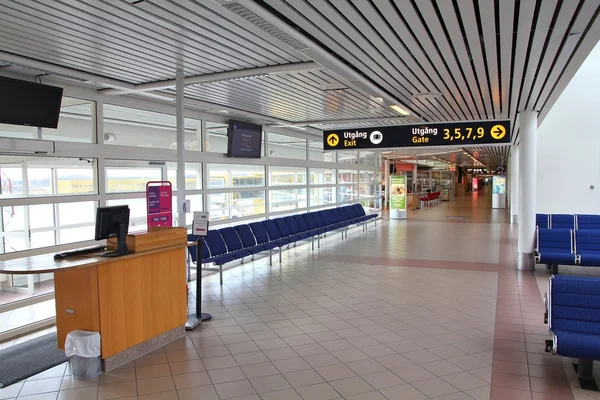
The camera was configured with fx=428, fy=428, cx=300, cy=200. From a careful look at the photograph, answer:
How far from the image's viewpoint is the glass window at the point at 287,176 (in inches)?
436

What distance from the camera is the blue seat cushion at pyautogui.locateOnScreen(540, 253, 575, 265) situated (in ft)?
23.2

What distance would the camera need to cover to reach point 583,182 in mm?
12102

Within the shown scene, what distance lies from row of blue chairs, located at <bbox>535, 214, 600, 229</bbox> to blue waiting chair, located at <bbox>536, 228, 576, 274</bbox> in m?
1.54

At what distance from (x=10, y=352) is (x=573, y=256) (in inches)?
315

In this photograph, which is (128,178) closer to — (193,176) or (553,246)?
(193,176)

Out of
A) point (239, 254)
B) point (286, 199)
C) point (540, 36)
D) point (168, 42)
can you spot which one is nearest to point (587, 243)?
point (540, 36)

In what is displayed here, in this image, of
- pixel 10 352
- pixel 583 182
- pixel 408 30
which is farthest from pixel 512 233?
pixel 10 352

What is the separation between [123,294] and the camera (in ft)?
13.5

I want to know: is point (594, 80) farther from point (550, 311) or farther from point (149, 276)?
point (149, 276)

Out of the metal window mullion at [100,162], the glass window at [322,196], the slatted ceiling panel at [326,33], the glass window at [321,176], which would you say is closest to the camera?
the slatted ceiling panel at [326,33]

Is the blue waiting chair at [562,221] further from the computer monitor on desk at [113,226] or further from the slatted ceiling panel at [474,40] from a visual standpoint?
the computer monitor on desk at [113,226]

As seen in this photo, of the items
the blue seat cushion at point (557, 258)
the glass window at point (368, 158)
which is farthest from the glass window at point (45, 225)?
the glass window at point (368, 158)

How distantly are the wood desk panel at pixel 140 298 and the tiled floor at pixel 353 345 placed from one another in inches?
9.9

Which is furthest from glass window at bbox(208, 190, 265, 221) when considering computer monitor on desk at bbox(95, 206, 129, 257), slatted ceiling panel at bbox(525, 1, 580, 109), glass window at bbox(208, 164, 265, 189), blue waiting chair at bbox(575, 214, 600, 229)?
blue waiting chair at bbox(575, 214, 600, 229)
